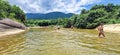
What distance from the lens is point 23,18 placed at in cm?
10200

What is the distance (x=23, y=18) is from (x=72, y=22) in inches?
1436

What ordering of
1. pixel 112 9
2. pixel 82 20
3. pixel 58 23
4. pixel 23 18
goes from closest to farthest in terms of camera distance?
pixel 23 18 → pixel 82 20 → pixel 112 9 → pixel 58 23

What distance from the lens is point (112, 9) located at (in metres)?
121

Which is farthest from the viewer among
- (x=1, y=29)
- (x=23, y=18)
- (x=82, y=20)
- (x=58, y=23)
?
(x=58, y=23)

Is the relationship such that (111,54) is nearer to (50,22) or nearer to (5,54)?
(5,54)

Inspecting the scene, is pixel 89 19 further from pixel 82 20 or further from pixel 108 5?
pixel 108 5

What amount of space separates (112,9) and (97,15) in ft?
68.5

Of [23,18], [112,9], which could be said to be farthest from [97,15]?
[23,18]

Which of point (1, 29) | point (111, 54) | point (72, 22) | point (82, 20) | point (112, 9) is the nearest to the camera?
point (111, 54)

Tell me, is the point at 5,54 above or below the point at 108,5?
below

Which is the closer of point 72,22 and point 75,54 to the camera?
point 75,54

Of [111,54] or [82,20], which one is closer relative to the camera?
[111,54]

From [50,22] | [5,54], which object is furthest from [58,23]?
[5,54]

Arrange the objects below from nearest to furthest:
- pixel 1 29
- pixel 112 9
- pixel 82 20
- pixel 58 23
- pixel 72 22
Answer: pixel 1 29 < pixel 82 20 < pixel 112 9 < pixel 72 22 < pixel 58 23
